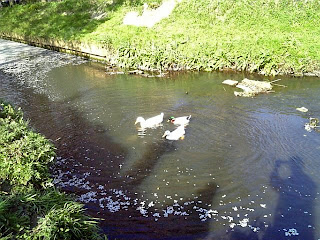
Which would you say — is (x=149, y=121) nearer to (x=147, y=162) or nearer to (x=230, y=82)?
(x=147, y=162)

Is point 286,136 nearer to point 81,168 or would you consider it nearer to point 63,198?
point 81,168

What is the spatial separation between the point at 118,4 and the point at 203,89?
64.6 feet

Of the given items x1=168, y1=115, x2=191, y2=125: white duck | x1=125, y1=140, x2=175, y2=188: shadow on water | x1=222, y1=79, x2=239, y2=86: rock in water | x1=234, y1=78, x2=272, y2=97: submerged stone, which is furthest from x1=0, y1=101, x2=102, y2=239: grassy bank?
x1=222, y1=79, x2=239, y2=86: rock in water

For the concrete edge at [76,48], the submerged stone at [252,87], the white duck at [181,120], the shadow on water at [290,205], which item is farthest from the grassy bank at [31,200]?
the concrete edge at [76,48]

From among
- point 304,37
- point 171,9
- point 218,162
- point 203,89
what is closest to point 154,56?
point 203,89

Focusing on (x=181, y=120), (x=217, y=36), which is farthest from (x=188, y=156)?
(x=217, y=36)

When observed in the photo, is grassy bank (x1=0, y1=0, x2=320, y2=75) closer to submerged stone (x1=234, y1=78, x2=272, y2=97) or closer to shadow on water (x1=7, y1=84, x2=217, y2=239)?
submerged stone (x1=234, y1=78, x2=272, y2=97)

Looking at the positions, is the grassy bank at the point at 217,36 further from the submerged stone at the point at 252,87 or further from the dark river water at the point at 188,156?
the submerged stone at the point at 252,87

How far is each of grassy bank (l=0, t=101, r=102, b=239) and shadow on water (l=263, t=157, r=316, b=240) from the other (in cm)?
491

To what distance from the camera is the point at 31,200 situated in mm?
6340

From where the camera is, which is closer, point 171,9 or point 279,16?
point 279,16

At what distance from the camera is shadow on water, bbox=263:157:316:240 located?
800cm

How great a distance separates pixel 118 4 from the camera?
33062mm

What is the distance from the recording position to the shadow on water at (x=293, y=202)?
26.2ft
